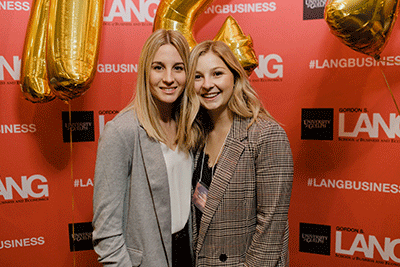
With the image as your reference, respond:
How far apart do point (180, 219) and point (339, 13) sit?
1.12 meters

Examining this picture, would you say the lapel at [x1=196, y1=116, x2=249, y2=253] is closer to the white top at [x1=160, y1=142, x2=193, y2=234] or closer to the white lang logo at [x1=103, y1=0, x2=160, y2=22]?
the white top at [x1=160, y1=142, x2=193, y2=234]

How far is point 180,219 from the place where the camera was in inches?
55.4

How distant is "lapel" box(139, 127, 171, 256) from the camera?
4.24ft

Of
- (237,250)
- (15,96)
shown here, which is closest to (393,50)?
(237,250)

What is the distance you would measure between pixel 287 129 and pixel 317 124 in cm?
20

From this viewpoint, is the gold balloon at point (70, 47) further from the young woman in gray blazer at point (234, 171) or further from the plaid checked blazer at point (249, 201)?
the plaid checked blazer at point (249, 201)

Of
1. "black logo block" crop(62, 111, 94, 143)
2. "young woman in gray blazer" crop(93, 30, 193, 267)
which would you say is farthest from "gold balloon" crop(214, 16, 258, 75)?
"black logo block" crop(62, 111, 94, 143)

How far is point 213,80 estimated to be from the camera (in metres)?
1.43

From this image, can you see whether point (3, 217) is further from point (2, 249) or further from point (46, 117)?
point (46, 117)

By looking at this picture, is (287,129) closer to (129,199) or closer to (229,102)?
(229,102)

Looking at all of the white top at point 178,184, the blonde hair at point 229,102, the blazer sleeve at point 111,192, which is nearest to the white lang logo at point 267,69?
the blonde hair at point 229,102

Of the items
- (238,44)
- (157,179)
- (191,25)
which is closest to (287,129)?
(238,44)

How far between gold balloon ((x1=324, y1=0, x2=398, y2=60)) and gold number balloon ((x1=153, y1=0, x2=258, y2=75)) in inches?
18.1

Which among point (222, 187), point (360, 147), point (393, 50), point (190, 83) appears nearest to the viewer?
point (222, 187)
